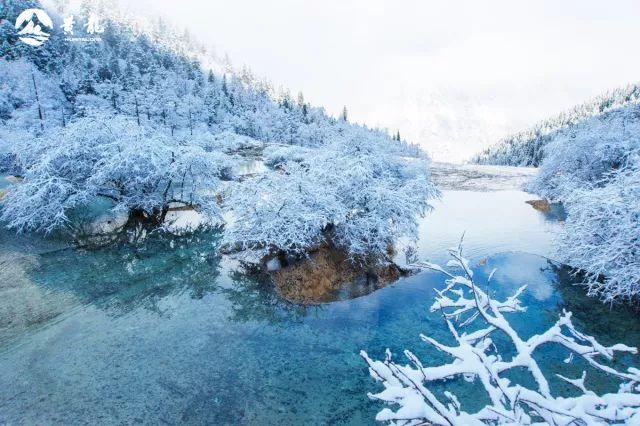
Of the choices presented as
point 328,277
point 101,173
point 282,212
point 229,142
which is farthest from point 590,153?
point 229,142

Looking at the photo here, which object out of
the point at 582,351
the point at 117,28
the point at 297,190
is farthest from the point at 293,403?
the point at 117,28

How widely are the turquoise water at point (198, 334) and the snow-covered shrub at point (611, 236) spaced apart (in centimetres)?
126

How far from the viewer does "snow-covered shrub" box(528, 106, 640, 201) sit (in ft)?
88.1

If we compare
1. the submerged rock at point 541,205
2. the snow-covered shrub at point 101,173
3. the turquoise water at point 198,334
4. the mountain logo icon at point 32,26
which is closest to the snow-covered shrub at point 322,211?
the turquoise water at point 198,334

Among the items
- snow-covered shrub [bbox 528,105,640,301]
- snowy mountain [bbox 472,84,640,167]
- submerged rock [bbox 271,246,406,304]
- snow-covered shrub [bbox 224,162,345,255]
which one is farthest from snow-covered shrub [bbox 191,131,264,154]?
snowy mountain [bbox 472,84,640,167]

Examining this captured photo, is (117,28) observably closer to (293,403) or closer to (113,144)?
(113,144)

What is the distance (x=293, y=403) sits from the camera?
347 inches

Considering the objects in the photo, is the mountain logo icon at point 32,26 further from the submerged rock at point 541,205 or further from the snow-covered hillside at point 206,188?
the submerged rock at point 541,205

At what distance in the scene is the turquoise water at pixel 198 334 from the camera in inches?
340

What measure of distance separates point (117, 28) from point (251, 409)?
167m

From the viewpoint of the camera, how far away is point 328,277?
1512cm

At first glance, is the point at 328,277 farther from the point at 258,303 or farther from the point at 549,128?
the point at 549,128

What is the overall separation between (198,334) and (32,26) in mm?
123153

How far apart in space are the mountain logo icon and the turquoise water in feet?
335
